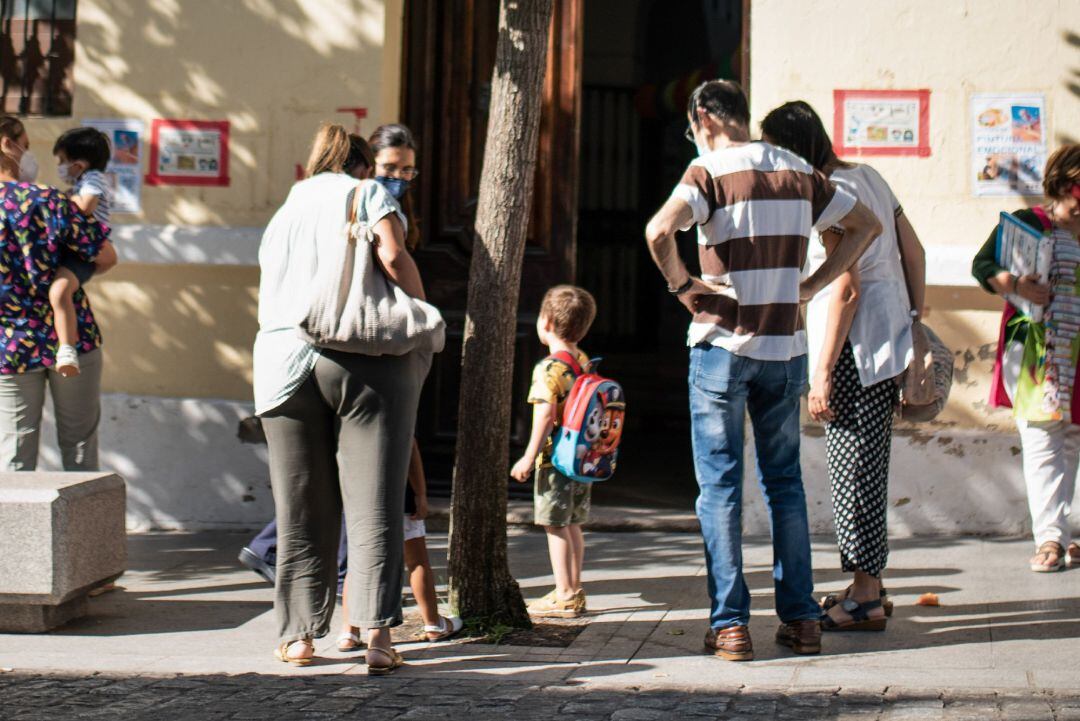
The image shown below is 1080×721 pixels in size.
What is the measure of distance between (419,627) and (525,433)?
8.64 ft

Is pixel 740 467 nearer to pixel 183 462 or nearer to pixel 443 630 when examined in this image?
pixel 443 630

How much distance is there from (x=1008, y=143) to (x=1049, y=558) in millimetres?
2133

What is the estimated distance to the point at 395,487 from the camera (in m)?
5.37

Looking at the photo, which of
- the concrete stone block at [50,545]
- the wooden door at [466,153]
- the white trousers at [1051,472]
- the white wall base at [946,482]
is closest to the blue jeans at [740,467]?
the white trousers at [1051,472]

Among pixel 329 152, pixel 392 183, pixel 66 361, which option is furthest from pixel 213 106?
pixel 329 152

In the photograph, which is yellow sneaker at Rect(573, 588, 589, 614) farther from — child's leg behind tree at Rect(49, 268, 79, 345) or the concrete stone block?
child's leg behind tree at Rect(49, 268, 79, 345)

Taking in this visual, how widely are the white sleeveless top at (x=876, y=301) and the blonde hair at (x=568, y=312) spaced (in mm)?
919

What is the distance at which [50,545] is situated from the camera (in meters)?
5.95

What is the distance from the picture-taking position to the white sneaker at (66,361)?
662 cm

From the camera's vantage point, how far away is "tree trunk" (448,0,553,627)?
19.2ft

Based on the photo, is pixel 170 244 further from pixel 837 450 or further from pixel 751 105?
pixel 837 450

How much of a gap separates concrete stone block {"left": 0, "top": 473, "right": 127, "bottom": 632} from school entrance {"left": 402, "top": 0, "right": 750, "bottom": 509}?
162 cm

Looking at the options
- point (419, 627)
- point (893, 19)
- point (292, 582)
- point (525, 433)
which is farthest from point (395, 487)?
point (893, 19)

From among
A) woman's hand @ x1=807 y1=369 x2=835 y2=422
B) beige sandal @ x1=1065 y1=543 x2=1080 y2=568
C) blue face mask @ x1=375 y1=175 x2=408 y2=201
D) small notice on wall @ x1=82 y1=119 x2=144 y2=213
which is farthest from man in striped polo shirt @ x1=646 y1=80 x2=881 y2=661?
small notice on wall @ x1=82 y1=119 x2=144 y2=213
